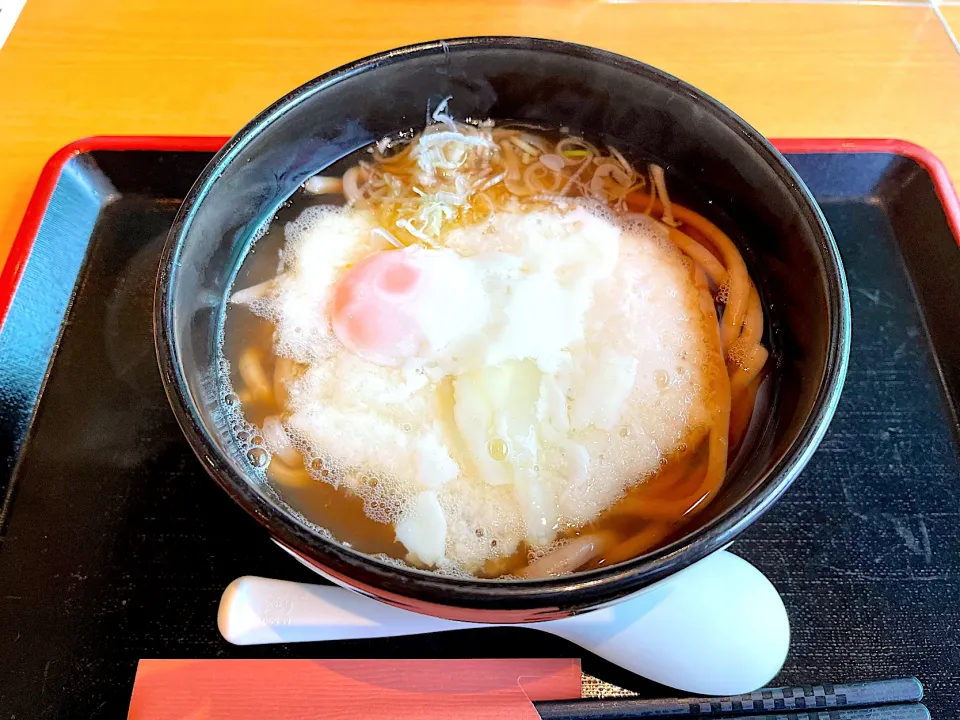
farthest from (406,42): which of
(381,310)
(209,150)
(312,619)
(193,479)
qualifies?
(312,619)

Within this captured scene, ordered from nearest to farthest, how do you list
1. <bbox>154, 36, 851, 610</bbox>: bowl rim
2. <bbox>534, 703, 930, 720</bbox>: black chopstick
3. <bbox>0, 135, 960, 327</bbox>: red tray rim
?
<bbox>154, 36, 851, 610</bbox>: bowl rim → <bbox>534, 703, 930, 720</bbox>: black chopstick → <bbox>0, 135, 960, 327</bbox>: red tray rim

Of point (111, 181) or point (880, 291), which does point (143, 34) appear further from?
point (880, 291)

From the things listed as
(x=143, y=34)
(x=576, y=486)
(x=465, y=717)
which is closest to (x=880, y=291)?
(x=576, y=486)

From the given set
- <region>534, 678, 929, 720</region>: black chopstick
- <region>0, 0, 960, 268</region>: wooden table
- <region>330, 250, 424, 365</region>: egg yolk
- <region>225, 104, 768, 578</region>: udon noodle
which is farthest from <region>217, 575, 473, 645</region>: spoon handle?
<region>0, 0, 960, 268</region>: wooden table

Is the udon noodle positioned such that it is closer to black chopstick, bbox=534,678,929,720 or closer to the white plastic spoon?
the white plastic spoon

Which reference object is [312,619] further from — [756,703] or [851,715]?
[851,715]

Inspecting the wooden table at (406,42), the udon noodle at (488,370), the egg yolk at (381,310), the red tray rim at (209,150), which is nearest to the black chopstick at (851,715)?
the udon noodle at (488,370)

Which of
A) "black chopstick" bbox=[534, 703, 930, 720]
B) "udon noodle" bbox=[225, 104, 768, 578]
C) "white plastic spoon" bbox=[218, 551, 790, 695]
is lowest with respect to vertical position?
"black chopstick" bbox=[534, 703, 930, 720]

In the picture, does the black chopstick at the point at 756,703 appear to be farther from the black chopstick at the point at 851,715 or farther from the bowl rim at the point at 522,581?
the bowl rim at the point at 522,581
